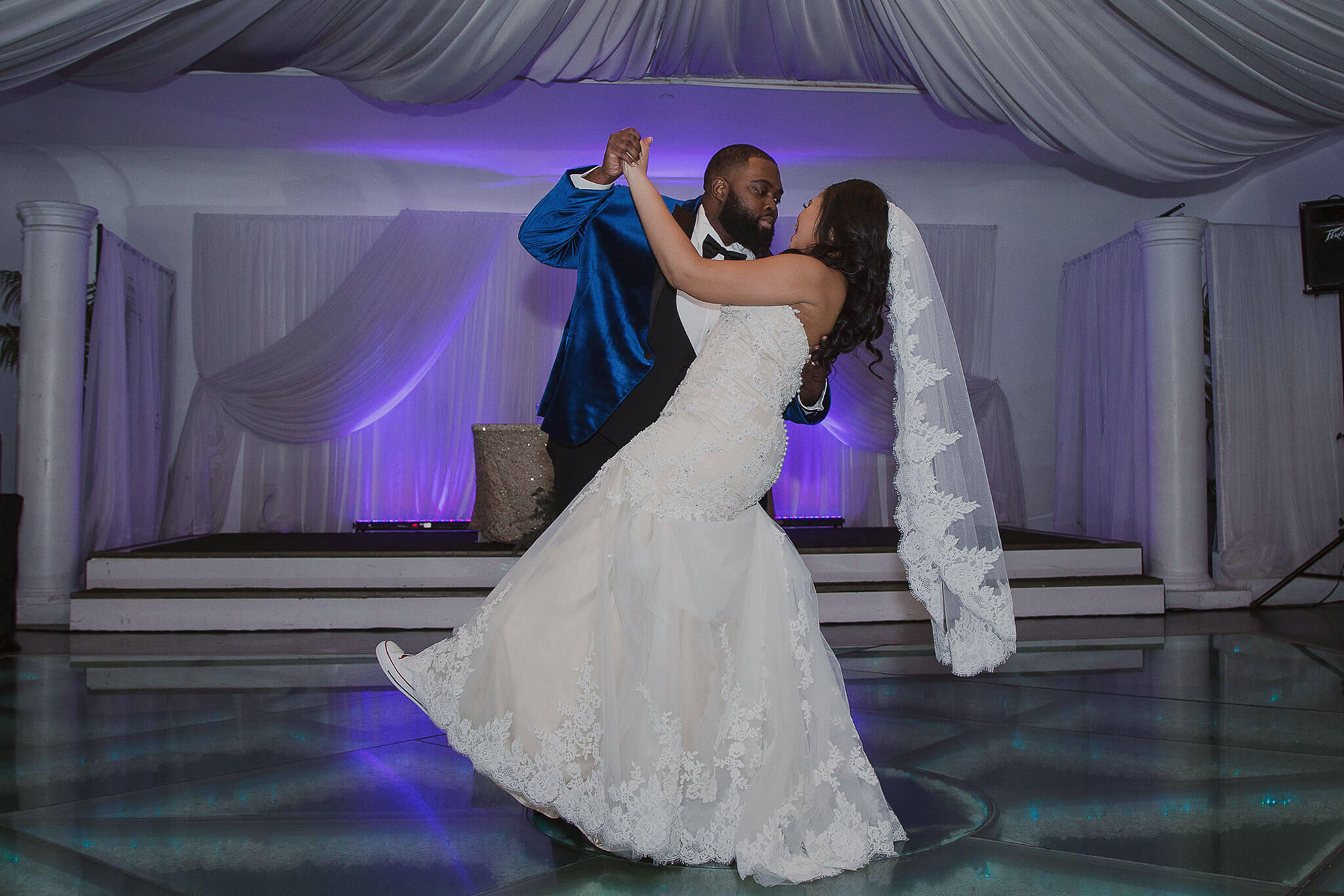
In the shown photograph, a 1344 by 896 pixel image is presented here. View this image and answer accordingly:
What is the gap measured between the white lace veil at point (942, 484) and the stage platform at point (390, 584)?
10.7 ft

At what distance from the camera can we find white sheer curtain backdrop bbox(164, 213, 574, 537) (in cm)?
774

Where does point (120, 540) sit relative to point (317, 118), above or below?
below

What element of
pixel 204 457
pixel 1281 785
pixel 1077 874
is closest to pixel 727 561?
pixel 1077 874

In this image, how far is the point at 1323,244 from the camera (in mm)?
6203

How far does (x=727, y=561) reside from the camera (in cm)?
221

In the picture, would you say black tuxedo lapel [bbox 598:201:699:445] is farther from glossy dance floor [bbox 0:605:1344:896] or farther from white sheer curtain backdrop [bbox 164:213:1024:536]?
white sheer curtain backdrop [bbox 164:213:1024:536]

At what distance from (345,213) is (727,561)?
6.97 metres

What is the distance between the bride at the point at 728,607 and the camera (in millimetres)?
2064

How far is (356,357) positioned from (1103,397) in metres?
5.30

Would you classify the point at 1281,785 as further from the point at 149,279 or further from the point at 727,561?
the point at 149,279

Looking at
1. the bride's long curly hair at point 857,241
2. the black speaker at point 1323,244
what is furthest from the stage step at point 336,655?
the black speaker at point 1323,244

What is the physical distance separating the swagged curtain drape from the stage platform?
1935 mm

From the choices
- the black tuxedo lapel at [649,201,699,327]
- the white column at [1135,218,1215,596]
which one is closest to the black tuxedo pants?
the black tuxedo lapel at [649,201,699,327]

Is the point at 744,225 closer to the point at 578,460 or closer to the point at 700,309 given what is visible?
the point at 700,309
